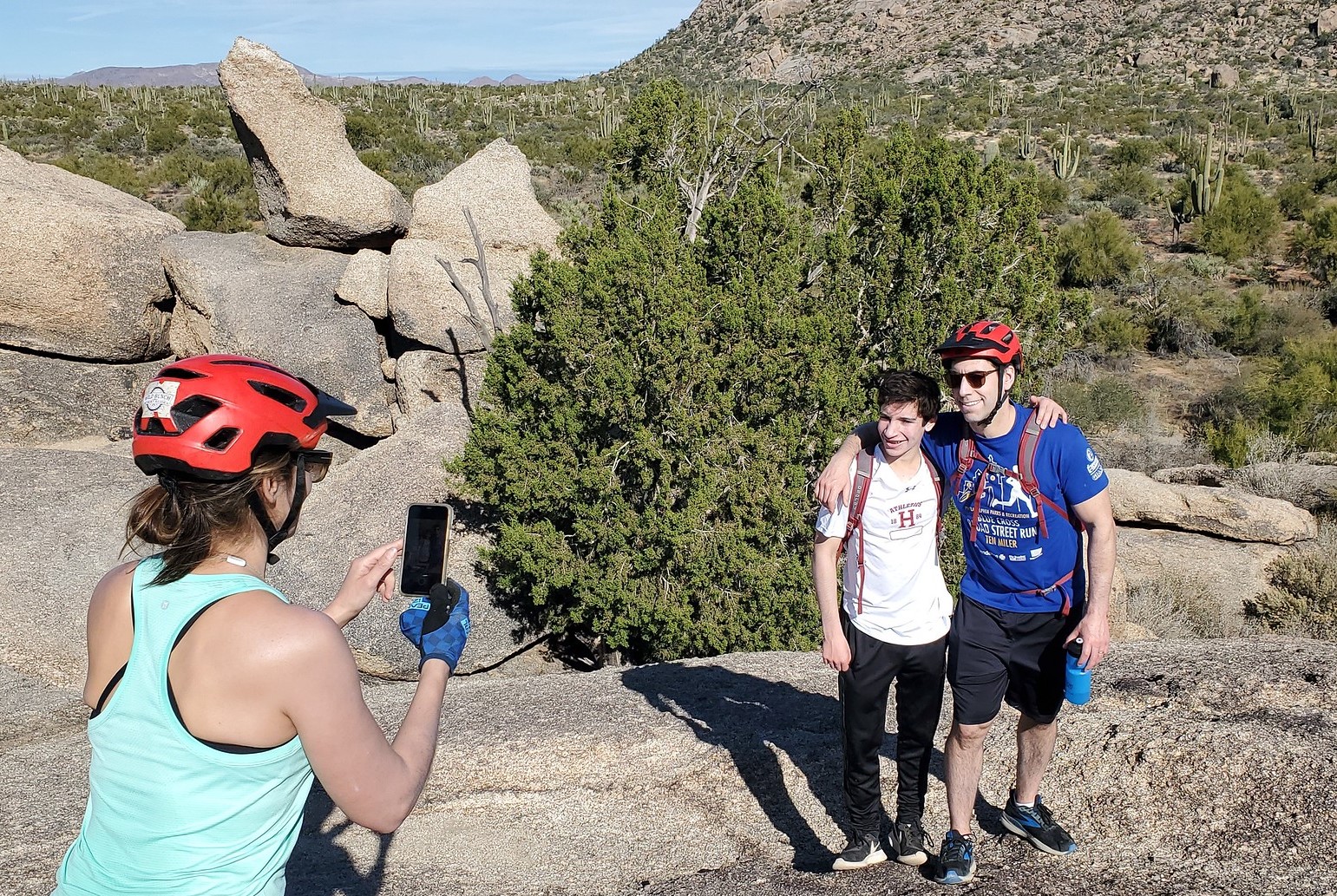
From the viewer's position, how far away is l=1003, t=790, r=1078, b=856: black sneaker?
358 centimetres

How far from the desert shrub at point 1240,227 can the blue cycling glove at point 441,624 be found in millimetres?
26511

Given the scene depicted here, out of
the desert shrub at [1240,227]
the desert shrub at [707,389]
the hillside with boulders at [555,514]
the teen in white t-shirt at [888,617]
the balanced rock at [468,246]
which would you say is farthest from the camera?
the desert shrub at [1240,227]

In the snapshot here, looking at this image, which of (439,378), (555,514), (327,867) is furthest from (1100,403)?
(327,867)

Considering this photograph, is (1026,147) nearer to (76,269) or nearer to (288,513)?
(76,269)

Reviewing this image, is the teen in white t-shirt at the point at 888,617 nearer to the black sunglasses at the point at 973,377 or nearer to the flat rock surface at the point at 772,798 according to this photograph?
the black sunglasses at the point at 973,377

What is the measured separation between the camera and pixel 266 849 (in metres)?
1.73

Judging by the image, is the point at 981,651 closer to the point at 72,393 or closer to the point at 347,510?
the point at 347,510

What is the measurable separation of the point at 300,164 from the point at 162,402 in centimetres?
1286

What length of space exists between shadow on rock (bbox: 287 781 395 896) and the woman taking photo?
6.39ft

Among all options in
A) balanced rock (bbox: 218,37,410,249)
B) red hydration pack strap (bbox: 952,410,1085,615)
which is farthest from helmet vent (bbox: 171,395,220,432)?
balanced rock (bbox: 218,37,410,249)

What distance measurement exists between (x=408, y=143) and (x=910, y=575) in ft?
105

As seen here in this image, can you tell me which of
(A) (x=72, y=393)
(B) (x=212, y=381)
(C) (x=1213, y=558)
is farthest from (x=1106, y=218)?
(B) (x=212, y=381)

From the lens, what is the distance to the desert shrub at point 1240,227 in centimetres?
2425

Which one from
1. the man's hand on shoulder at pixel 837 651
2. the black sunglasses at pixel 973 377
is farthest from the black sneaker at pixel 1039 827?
the black sunglasses at pixel 973 377
